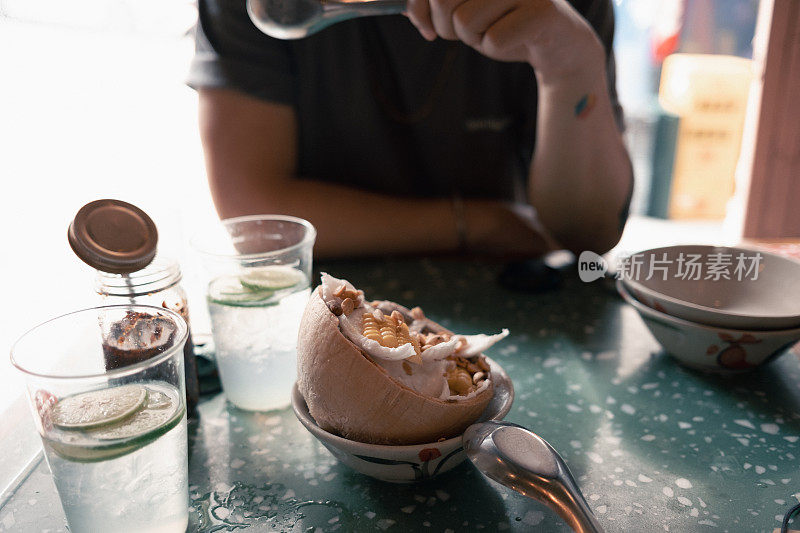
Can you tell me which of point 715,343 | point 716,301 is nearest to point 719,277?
point 716,301

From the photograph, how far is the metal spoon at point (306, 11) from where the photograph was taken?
0.74 m

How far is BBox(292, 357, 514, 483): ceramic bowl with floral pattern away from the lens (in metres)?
0.49

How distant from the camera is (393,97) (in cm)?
123

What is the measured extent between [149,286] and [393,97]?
0.79 metres

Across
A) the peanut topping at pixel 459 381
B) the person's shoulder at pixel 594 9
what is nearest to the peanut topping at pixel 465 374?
the peanut topping at pixel 459 381

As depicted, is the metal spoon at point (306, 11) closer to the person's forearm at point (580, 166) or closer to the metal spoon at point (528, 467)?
the person's forearm at point (580, 166)

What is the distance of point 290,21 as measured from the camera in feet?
2.48

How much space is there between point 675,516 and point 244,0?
0.99 meters

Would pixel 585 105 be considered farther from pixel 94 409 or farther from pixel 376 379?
pixel 94 409

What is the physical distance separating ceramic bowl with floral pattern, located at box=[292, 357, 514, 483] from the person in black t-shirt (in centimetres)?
58

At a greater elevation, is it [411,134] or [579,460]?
[411,134]

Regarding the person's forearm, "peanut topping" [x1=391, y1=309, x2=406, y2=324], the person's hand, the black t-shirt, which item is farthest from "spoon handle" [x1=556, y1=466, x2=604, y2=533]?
the black t-shirt

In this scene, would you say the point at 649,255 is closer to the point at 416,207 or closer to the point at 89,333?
the point at 416,207

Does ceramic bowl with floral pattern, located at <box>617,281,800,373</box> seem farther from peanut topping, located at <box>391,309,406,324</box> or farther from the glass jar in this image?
the glass jar
